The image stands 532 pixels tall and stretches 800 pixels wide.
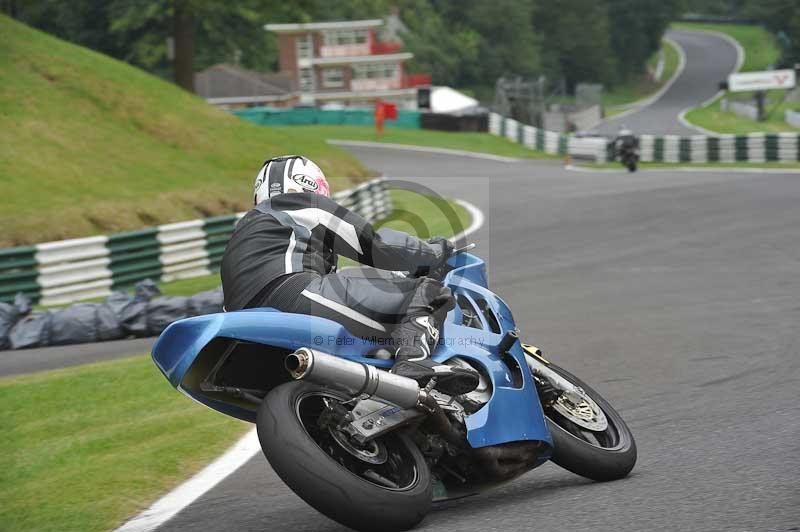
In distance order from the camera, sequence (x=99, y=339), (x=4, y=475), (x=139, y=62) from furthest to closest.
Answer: (x=139, y=62), (x=99, y=339), (x=4, y=475)

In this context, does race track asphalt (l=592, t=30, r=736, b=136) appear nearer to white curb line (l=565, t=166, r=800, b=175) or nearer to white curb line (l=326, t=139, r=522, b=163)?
white curb line (l=326, t=139, r=522, b=163)

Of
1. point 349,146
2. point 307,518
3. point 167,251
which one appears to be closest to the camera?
point 307,518

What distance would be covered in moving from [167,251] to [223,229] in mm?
1334

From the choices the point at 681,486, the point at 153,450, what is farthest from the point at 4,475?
the point at 681,486

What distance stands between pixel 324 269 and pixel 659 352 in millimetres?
4997

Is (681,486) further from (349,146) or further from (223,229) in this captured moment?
(349,146)

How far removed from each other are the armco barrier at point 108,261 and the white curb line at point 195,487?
9035 millimetres

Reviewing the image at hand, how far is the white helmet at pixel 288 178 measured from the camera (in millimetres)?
5613

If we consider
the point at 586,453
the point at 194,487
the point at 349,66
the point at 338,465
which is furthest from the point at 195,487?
the point at 349,66

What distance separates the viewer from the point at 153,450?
709 centimetres

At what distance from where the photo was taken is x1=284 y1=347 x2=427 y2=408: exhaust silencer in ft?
15.6

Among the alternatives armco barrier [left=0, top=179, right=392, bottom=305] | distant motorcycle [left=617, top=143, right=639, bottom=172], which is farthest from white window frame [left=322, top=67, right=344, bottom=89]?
armco barrier [left=0, top=179, right=392, bottom=305]

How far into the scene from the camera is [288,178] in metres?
5.61

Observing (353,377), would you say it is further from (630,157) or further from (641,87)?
(641,87)
